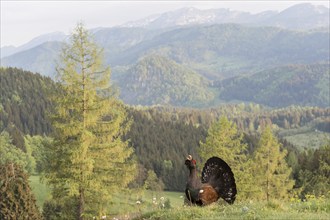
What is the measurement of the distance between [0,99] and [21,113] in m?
12.3

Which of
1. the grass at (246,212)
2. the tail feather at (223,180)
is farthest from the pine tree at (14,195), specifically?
the tail feather at (223,180)

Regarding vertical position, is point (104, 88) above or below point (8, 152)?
above

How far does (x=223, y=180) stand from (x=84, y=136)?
47.3 ft

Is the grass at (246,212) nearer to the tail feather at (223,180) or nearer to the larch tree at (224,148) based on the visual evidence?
the tail feather at (223,180)

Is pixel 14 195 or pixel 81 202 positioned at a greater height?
pixel 14 195

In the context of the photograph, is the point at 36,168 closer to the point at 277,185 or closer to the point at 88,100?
the point at 277,185

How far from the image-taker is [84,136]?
2716 centimetres

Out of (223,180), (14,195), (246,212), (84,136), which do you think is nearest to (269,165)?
(84,136)

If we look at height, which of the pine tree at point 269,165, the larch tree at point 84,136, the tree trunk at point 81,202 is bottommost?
the pine tree at point 269,165

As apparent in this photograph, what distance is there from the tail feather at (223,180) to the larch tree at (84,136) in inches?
544

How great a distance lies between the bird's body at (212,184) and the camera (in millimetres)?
14156

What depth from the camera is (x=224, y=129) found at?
43.0 meters

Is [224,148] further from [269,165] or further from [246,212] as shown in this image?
[246,212]

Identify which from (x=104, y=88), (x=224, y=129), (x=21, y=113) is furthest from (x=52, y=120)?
(x=21, y=113)
